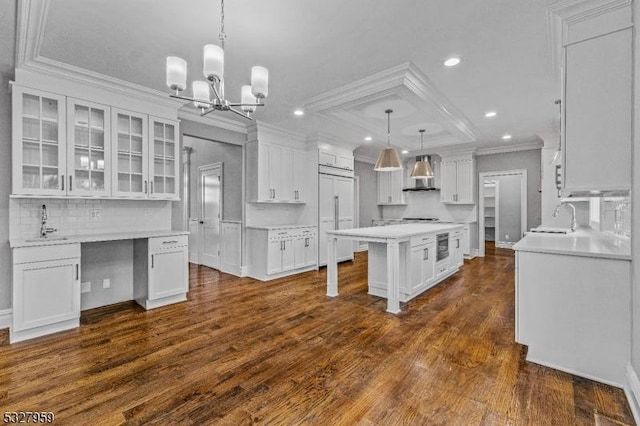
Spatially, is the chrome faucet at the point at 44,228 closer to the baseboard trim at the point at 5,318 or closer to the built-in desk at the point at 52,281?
A: the built-in desk at the point at 52,281

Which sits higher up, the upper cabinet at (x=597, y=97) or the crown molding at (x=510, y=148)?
the crown molding at (x=510, y=148)

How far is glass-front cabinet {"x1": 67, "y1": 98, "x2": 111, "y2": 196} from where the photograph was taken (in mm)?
3225

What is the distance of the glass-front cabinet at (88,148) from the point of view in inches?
127

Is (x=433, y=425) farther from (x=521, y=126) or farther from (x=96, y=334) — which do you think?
(x=521, y=126)

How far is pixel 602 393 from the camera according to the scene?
1.95 m

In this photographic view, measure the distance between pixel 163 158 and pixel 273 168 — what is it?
6.28ft

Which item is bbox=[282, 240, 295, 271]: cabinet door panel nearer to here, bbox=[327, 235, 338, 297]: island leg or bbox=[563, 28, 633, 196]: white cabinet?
A: bbox=[327, 235, 338, 297]: island leg

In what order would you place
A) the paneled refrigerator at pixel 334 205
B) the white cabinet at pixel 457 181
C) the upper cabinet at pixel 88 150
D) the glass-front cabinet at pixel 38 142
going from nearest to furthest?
the glass-front cabinet at pixel 38 142 < the upper cabinet at pixel 88 150 < the paneled refrigerator at pixel 334 205 < the white cabinet at pixel 457 181

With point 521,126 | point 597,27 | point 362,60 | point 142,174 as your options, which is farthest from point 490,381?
point 521,126

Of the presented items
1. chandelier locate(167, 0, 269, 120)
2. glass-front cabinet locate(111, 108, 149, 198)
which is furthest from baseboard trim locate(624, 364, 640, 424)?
glass-front cabinet locate(111, 108, 149, 198)

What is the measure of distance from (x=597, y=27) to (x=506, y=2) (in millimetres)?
631

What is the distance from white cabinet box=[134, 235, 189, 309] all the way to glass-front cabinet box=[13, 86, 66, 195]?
1061 millimetres

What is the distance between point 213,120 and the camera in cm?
480

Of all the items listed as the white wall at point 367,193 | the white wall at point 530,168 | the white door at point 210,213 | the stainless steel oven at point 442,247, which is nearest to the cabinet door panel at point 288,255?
the white door at point 210,213
